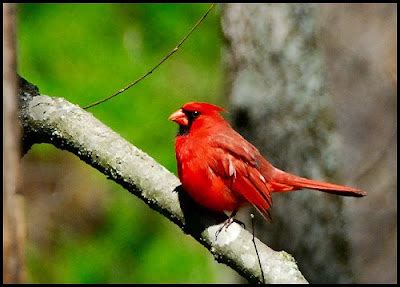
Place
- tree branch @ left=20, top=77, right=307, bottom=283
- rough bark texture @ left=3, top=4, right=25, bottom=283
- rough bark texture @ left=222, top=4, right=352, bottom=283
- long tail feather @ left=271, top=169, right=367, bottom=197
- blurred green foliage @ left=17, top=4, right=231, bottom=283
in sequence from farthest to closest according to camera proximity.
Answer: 1. blurred green foliage @ left=17, top=4, right=231, bottom=283
2. rough bark texture @ left=222, top=4, right=352, bottom=283
3. long tail feather @ left=271, top=169, right=367, bottom=197
4. tree branch @ left=20, top=77, right=307, bottom=283
5. rough bark texture @ left=3, top=4, right=25, bottom=283

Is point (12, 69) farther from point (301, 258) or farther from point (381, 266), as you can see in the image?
point (381, 266)

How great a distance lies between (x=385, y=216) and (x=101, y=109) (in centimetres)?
362

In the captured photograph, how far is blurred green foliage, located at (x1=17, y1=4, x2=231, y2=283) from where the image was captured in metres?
5.97

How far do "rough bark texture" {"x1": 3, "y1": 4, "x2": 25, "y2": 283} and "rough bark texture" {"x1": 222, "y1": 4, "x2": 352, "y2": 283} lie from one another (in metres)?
3.92

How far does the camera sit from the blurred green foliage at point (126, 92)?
5.97 metres

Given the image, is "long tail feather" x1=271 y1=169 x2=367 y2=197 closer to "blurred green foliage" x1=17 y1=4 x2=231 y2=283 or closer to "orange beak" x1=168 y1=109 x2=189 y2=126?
"orange beak" x1=168 y1=109 x2=189 y2=126

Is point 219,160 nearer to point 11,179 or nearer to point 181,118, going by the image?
point 181,118

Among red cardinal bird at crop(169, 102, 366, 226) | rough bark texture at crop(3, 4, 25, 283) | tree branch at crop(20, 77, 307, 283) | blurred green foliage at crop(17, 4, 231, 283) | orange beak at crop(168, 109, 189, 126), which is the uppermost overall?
rough bark texture at crop(3, 4, 25, 283)

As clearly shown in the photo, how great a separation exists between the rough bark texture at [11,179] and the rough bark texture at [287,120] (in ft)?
12.9

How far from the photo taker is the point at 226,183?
3291mm

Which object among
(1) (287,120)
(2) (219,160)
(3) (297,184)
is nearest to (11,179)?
(2) (219,160)

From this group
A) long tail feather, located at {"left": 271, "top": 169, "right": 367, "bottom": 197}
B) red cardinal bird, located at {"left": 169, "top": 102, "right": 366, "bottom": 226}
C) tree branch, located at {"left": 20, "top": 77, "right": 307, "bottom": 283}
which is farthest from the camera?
long tail feather, located at {"left": 271, "top": 169, "right": 367, "bottom": 197}

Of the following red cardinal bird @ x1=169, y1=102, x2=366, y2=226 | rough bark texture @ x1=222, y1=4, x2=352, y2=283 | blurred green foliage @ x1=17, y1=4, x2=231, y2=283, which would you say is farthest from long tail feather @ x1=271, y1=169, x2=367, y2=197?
blurred green foliage @ x1=17, y1=4, x2=231, y2=283

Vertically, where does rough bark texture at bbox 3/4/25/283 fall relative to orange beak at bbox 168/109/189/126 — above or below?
above
